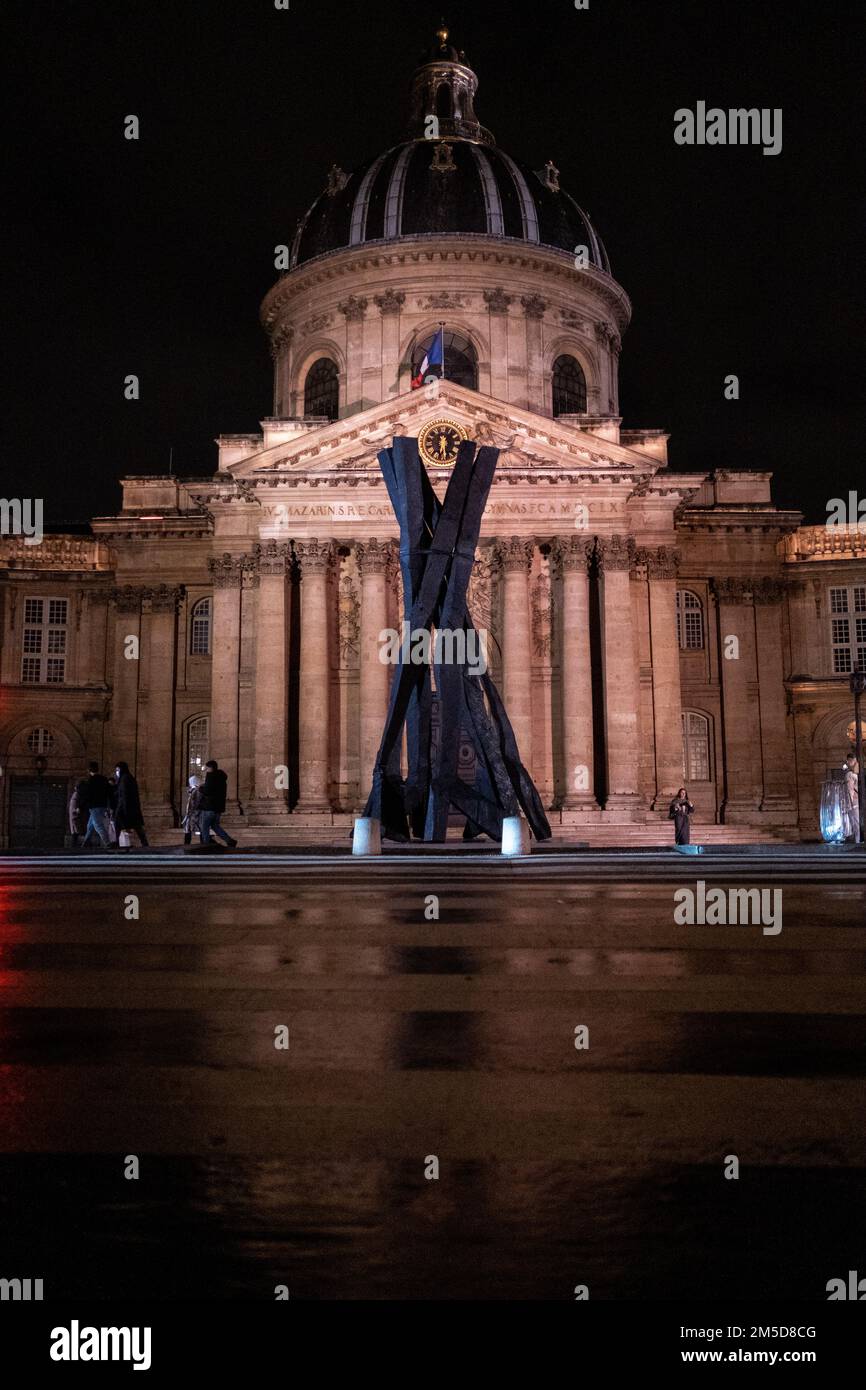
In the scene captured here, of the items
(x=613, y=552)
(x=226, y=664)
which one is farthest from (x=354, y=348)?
(x=613, y=552)

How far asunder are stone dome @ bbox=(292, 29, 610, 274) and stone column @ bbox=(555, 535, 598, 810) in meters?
16.7

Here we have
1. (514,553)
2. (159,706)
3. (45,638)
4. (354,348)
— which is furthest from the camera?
(354,348)

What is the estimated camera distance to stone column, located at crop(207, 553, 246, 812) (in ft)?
140

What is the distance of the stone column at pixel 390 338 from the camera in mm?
48875

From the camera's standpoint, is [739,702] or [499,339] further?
[499,339]

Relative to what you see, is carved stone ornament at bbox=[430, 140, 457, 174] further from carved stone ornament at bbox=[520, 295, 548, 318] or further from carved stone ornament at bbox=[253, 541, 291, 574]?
carved stone ornament at bbox=[253, 541, 291, 574]

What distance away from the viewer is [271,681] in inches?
1626

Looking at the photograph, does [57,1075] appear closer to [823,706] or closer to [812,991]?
[812,991]

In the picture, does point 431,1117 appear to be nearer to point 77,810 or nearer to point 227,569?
point 77,810

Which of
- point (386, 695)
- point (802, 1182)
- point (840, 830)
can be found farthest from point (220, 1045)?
point (386, 695)

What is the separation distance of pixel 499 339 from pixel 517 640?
1534 centimetres

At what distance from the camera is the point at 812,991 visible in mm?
6801

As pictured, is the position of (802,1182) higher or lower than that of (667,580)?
lower
